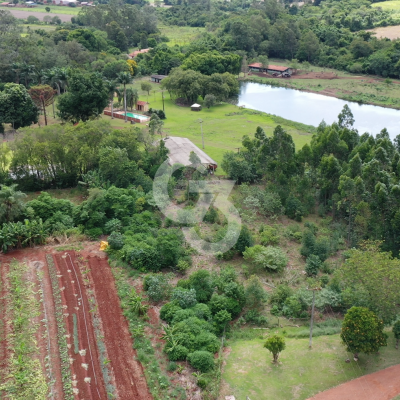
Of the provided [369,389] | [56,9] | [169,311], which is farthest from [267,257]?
[56,9]

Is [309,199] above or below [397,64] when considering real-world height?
below

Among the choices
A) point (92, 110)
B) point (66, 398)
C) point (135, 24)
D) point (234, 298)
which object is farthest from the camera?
point (135, 24)

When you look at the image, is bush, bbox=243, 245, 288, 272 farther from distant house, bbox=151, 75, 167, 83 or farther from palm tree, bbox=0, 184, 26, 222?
distant house, bbox=151, 75, 167, 83

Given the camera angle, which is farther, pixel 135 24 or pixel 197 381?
pixel 135 24

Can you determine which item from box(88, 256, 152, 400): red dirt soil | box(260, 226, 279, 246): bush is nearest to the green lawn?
box(260, 226, 279, 246): bush

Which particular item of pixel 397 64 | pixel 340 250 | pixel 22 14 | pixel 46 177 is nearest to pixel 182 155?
pixel 46 177

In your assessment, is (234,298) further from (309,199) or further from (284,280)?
(309,199)
